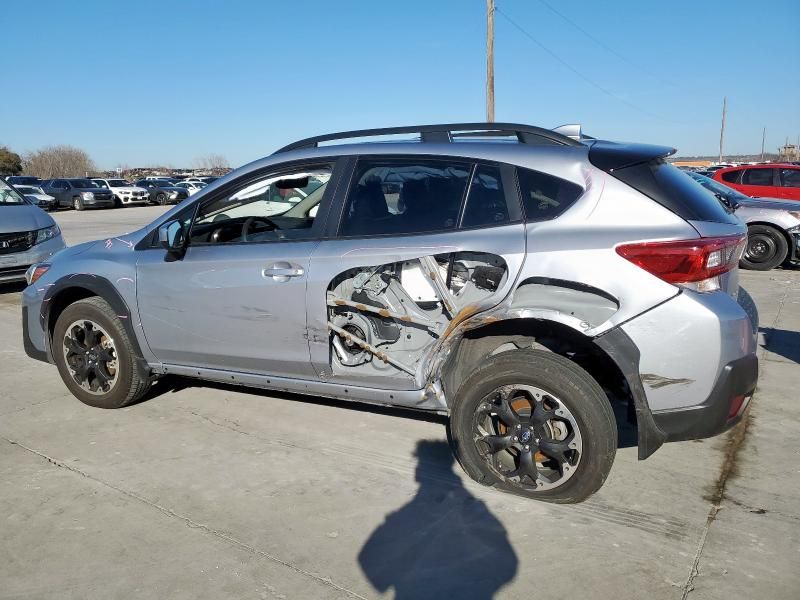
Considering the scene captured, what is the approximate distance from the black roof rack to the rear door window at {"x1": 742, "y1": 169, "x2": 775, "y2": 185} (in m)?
11.6

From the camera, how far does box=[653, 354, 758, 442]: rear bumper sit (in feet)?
9.82

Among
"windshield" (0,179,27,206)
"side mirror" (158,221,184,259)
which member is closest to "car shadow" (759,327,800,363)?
"side mirror" (158,221,184,259)

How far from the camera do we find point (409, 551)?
2.97 meters

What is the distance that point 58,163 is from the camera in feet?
A: 270

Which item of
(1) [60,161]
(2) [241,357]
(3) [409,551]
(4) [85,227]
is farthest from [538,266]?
(1) [60,161]

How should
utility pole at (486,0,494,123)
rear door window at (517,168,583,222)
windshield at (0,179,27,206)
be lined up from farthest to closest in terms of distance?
utility pole at (486,0,494,123) → windshield at (0,179,27,206) → rear door window at (517,168,583,222)

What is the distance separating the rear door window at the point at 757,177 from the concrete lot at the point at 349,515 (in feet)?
33.9

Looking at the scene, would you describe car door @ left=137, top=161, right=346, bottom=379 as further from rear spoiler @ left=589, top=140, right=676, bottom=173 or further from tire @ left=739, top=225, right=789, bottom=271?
tire @ left=739, top=225, right=789, bottom=271

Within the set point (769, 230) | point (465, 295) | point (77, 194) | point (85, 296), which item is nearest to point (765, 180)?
point (769, 230)

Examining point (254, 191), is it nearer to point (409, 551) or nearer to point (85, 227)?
point (409, 551)

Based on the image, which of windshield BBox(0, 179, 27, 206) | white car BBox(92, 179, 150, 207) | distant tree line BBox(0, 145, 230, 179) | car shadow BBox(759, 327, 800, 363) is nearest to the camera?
car shadow BBox(759, 327, 800, 363)

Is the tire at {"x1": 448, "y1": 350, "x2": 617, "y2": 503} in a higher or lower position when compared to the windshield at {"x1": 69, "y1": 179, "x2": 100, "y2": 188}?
lower

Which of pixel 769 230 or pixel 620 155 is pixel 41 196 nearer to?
pixel 769 230

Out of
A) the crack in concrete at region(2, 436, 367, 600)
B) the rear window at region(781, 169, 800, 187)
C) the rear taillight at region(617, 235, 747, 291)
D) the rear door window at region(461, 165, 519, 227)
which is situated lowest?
the crack in concrete at region(2, 436, 367, 600)
